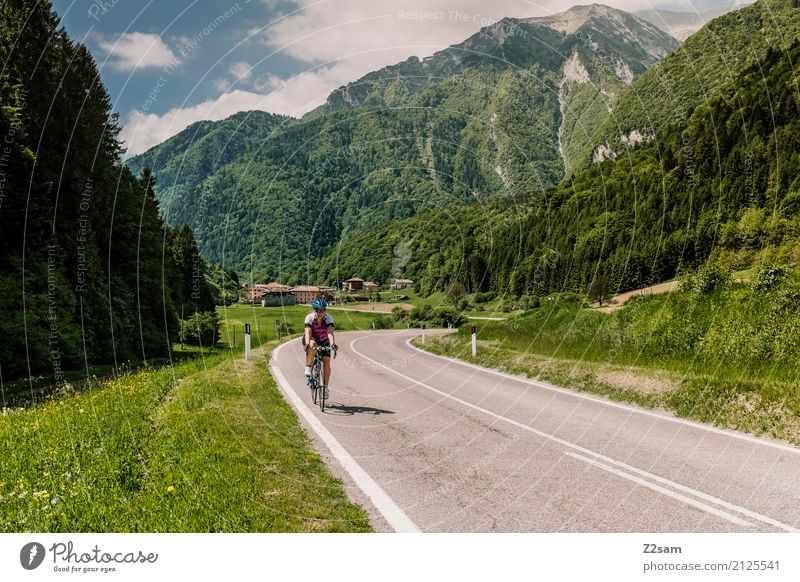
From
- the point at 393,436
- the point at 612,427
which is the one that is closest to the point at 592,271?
the point at 612,427

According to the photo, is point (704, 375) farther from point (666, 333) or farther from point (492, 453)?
point (492, 453)

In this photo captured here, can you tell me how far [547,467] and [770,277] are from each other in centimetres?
1045

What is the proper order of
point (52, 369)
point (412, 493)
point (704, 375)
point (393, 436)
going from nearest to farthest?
point (412, 493) < point (393, 436) < point (704, 375) < point (52, 369)

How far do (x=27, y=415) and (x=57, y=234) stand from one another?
17.5 metres

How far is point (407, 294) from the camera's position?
16.7 metres

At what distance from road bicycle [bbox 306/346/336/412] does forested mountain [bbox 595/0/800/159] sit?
705 cm

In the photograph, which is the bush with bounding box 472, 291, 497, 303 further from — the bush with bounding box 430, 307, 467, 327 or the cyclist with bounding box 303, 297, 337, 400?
the cyclist with bounding box 303, 297, 337, 400

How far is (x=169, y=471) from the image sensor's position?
18.4ft

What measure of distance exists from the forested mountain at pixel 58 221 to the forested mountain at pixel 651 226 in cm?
874

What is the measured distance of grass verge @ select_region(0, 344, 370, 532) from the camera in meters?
4.31

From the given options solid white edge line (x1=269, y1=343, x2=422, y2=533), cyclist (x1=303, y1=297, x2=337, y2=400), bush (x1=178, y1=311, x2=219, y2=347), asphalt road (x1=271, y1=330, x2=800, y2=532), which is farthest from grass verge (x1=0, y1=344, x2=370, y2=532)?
bush (x1=178, y1=311, x2=219, y2=347)

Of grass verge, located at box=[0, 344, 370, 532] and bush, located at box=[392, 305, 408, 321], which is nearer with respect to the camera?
grass verge, located at box=[0, 344, 370, 532]

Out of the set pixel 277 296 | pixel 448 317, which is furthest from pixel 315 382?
pixel 448 317

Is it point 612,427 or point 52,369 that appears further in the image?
point 52,369
